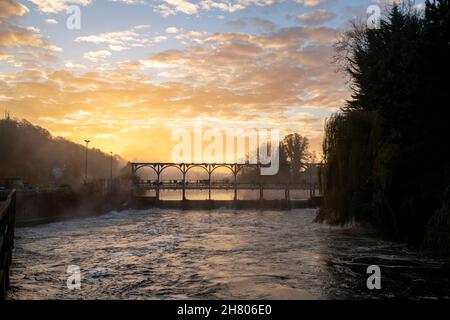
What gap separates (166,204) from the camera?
64250 mm

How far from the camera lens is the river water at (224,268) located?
12242 millimetres

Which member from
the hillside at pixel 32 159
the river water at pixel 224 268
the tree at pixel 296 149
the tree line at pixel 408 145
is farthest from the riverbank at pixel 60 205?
the tree at pixel 296 149

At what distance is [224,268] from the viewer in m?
16.1

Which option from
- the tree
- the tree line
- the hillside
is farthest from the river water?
the tree

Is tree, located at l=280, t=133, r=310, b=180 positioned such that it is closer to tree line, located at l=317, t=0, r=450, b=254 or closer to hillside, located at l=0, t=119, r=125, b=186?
hillside, located at l=0, t=119, r=125, b=186

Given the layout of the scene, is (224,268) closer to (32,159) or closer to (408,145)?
(408,145)

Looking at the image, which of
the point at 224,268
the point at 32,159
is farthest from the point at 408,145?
the point at 32,159

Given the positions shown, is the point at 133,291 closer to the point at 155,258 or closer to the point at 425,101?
the point at 155,258

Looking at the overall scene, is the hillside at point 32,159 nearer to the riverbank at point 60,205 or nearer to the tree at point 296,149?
the riverbank at point 60,205

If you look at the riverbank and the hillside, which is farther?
the hillside

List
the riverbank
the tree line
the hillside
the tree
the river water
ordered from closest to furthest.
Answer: the river water → the tree line → the riverbank → the hillside → the tree

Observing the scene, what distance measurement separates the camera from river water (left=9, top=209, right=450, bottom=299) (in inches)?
482
